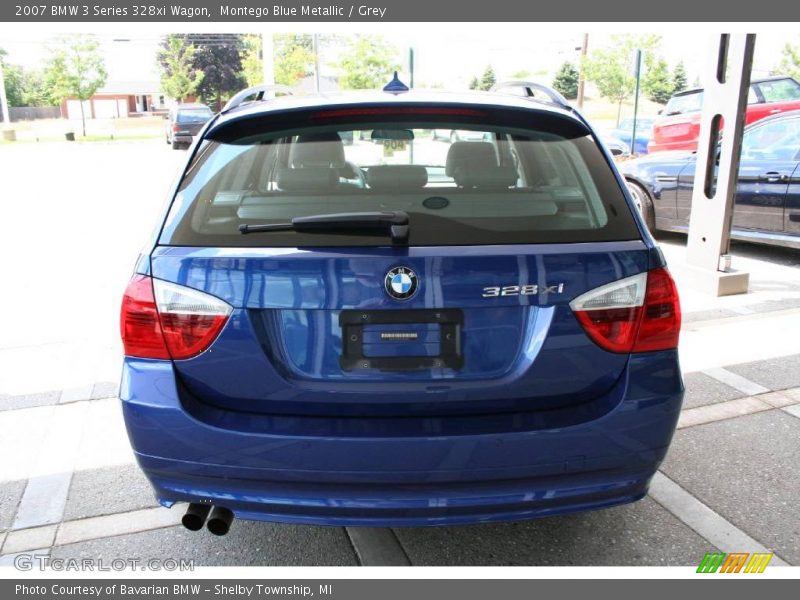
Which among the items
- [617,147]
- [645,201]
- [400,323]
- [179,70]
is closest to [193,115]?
[617,147]

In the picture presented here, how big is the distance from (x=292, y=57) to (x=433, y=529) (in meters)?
46.4

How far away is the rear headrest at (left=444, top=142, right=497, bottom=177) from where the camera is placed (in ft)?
9.05

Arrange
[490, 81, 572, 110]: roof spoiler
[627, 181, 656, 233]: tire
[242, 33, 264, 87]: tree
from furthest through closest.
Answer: [242, 33, 264, 87]: tree < [627, 181, 656, 233]: tire < [490, 81, 572, 110]: roof spoiler

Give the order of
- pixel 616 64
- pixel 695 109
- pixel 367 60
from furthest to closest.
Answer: pixel 616 64, pixel 367 60, pixel 695 109

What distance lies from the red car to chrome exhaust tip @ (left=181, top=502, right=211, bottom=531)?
35.8 ft

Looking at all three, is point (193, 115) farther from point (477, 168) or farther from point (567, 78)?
point (567, 78)

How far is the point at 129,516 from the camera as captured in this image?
298 centimetres

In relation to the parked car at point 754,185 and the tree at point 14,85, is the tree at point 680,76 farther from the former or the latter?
the tree at point 14,85

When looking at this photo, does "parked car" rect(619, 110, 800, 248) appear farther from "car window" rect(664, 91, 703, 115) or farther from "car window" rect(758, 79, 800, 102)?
"car window" rect(664, 91, 703, 115)

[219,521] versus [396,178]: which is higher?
[396,178]

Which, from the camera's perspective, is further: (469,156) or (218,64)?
(218,64)

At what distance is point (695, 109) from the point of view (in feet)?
44.9

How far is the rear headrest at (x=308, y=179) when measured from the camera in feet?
8.35

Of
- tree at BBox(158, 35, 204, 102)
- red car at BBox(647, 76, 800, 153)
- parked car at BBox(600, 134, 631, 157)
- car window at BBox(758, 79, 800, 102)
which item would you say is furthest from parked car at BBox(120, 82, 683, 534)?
tree at BBox(158, 35, 204, 102)
